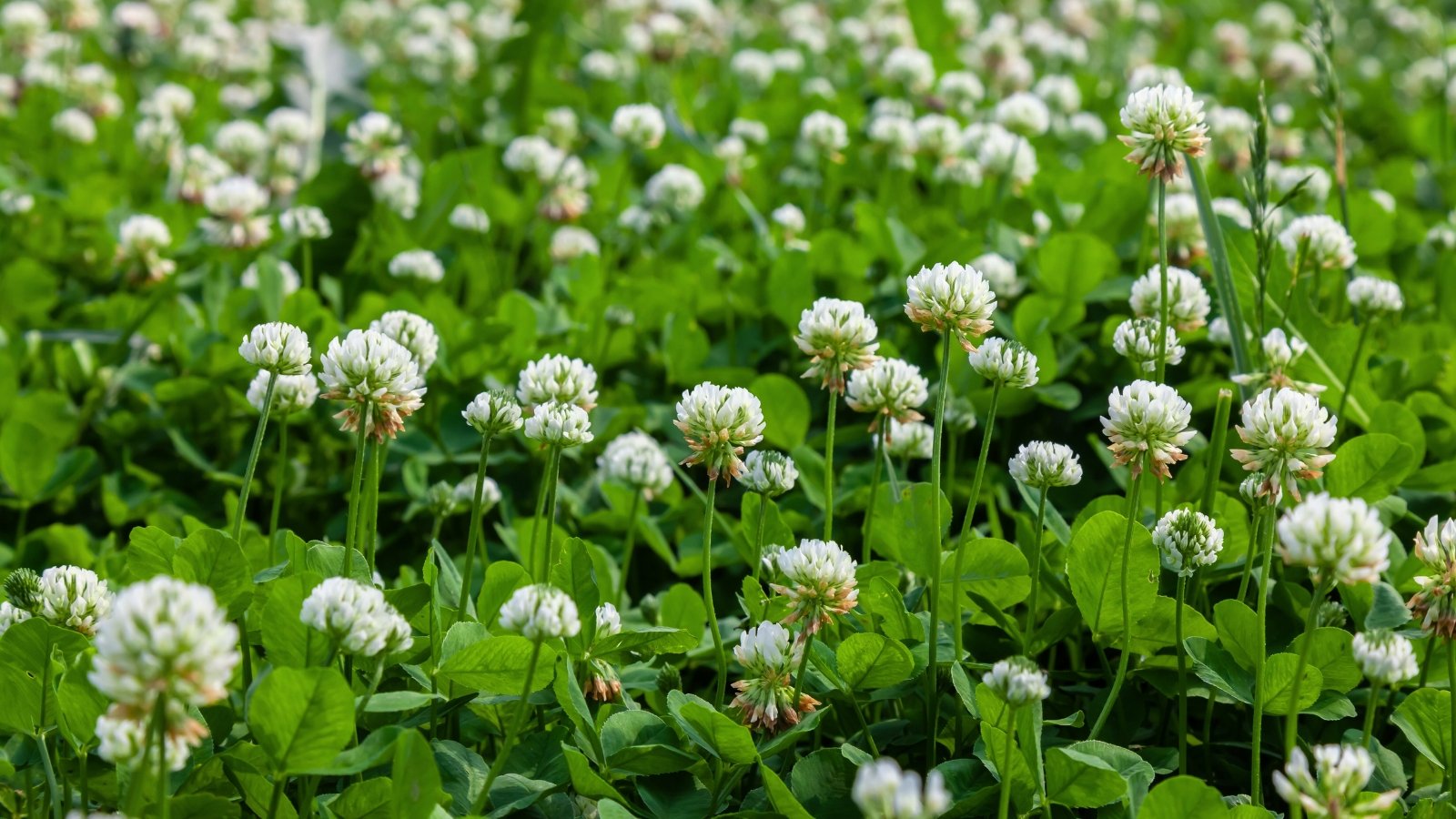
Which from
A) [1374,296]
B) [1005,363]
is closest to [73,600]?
[1005,363]

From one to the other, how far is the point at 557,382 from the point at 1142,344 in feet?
2.58

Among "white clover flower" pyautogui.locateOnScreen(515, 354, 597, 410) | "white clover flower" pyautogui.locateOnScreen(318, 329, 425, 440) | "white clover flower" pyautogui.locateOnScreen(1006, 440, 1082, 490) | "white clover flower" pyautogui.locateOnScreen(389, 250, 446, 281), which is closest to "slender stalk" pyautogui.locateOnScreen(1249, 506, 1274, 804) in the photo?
"white clover flower" pyautogui.locateOnScreen(1006, 440, 1082, 490)

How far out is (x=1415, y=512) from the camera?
220cm

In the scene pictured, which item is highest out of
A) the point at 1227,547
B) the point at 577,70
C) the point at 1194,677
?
the point at 577,70

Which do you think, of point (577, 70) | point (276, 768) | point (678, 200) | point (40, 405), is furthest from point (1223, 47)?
point (276, 768)

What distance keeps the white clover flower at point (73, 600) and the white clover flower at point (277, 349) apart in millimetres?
311

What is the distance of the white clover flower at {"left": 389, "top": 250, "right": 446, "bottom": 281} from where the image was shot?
2871 mm

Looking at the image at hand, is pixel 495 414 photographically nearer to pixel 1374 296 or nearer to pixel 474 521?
pixel 474 521

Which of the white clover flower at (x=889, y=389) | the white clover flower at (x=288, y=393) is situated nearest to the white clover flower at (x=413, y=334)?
the white clover flower at (x=288, y=393)

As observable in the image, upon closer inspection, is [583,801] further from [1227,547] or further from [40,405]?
[40,405]

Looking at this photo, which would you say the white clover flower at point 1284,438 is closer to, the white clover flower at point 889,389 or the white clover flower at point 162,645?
the white clover flower at point 889,389

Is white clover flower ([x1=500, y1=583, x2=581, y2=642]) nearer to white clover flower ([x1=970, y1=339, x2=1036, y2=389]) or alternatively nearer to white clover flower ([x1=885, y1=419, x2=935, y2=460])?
white clover flower ([x1=970, y1=339, x2=1036, y2=389])

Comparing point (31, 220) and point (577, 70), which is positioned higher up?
point (577, 70)

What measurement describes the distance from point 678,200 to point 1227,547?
166 cm
